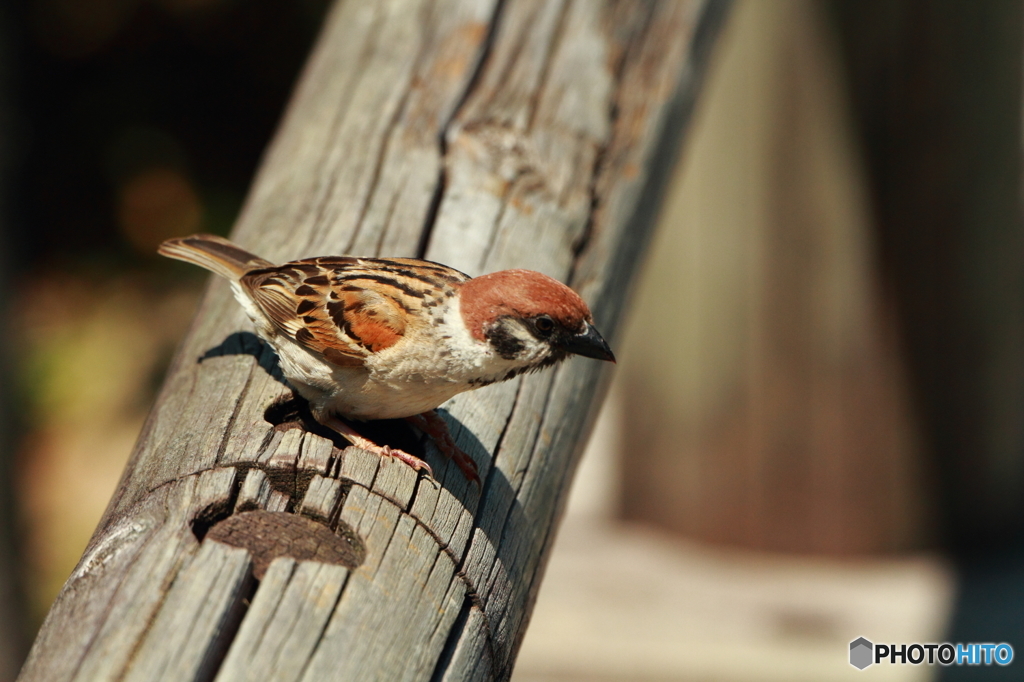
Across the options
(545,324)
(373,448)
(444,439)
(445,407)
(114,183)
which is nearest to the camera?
(373,448)

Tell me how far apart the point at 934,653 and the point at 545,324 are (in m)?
3.16

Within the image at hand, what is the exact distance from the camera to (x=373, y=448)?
2.08 metres

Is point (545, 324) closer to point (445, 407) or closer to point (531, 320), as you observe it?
point (531, 320)

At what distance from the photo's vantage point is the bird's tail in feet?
8.71

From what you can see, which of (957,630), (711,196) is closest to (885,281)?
(711,196)

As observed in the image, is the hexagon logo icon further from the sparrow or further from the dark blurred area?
the dark blurred area

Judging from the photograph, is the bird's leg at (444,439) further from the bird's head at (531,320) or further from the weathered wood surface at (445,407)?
the bird's head at (531,320)

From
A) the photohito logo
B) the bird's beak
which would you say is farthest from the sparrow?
the photohito logo

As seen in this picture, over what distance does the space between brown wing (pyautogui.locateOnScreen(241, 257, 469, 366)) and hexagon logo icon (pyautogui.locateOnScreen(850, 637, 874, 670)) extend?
120 inches

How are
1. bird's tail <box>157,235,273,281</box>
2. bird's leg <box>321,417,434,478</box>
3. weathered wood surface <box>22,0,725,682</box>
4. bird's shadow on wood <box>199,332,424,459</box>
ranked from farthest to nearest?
bird's tail <box>157,235,273,281</box> → bird's shadow on wood <box>199,332,424,459</box> → bird's leg <box>321,417,434,478</box> → weathered wood surface <box>22,0,725,682</box>

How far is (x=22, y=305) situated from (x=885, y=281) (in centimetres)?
570

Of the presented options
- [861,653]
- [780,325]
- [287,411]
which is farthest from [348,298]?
[861,653]

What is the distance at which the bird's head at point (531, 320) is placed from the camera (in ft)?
7.56

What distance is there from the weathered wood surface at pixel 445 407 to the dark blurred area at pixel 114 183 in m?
3.96
